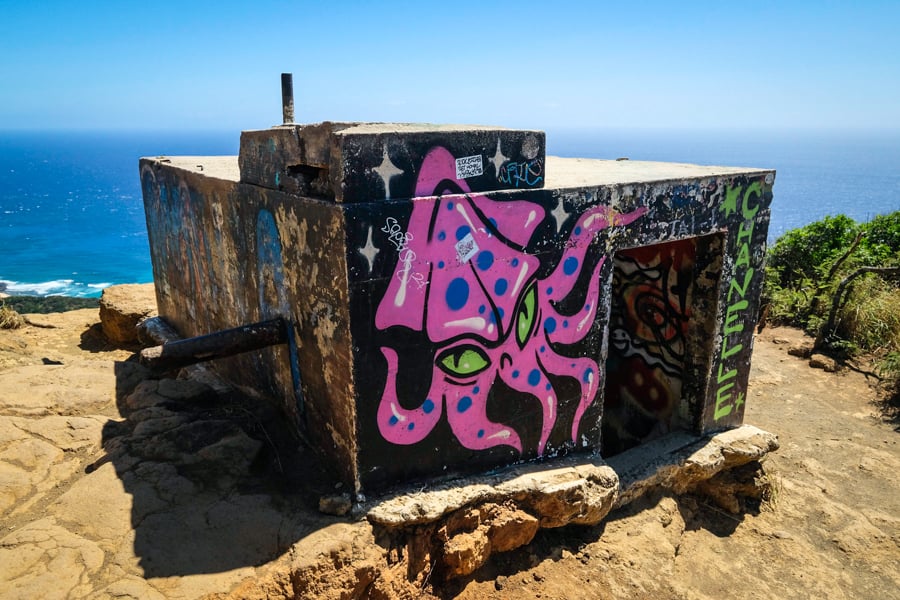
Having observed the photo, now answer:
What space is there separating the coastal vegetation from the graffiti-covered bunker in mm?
5006

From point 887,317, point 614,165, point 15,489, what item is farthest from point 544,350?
point 887,317

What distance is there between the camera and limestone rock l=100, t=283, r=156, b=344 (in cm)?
888

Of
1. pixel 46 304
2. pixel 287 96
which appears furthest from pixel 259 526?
pixel 46 304

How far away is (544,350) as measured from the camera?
4246 mm

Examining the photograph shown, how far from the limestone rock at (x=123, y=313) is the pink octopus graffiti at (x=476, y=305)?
21.8ft

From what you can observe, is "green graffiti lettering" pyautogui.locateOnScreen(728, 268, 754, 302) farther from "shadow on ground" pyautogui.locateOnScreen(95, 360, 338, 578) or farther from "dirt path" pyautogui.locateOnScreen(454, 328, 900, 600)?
"shadow on ground" pyautogui.locateOnScreen(95, 360, 338, 578)

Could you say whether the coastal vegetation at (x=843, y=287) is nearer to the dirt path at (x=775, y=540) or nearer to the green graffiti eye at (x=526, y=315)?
the dirt path at (x=775, y=540)

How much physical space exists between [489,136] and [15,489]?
362cm

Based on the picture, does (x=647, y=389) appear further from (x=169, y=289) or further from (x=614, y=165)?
(x=169, y=289)

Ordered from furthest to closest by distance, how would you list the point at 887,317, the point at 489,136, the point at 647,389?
the point at 887,317, the point at 647,389, the point at 489,136

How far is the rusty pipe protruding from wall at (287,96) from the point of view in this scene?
5.43 meters

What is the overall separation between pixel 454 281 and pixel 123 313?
23.2 feet

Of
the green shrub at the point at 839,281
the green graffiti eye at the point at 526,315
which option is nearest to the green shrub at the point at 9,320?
the green graffiti eye at the point at 526,315

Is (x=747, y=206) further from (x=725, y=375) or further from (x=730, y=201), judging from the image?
(x=725, y=375)
